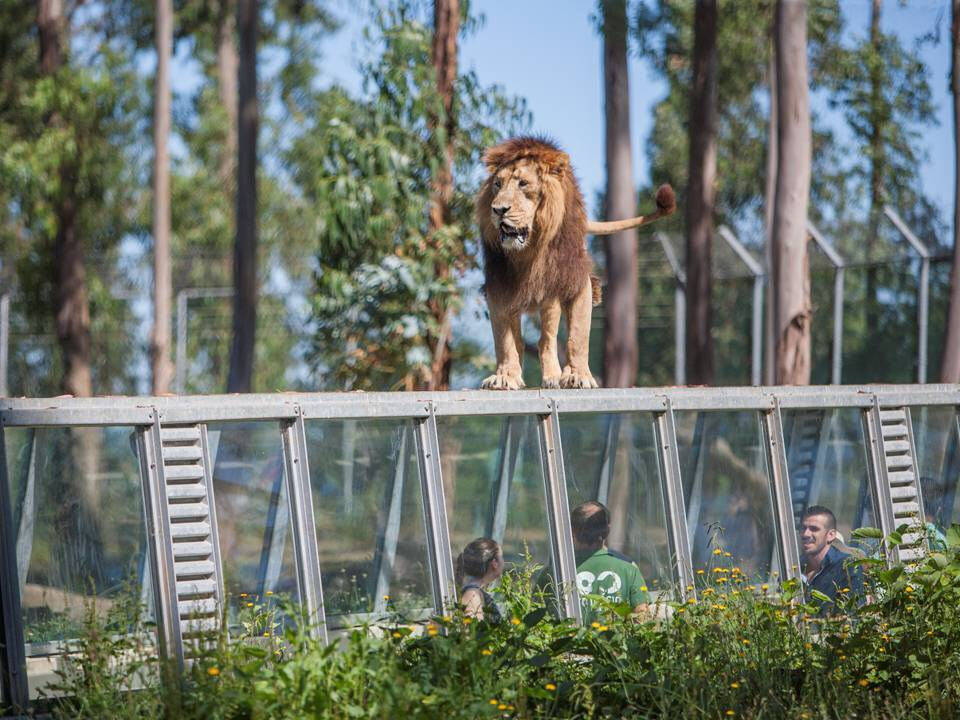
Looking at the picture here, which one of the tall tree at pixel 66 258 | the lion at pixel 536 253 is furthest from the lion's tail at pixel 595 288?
the tall tree at pixel 66 258

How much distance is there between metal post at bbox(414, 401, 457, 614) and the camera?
686cm

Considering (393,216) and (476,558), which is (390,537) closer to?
(476,558)

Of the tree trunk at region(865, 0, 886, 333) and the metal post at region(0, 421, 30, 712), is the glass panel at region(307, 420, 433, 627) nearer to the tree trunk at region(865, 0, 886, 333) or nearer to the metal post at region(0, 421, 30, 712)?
the metal post at region(0, 421, 30, 712)

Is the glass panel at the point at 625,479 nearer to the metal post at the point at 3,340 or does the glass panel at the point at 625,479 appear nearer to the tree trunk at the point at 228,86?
the metal post at the point at 3,340

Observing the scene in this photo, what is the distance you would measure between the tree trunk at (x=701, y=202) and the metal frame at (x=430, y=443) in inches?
262

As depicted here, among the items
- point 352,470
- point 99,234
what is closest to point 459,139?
point 352,470

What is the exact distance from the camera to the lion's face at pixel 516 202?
280 inches

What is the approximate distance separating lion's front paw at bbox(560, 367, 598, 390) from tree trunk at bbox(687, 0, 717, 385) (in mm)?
7749

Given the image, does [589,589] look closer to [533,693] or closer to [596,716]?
[596,716]

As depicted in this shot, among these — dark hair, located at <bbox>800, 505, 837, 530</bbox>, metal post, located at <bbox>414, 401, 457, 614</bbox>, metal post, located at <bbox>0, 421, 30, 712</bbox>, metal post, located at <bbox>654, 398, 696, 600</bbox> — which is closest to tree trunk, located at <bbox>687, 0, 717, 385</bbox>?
dark hair, located at <bbox>800, 505, 837, 530</bbox>

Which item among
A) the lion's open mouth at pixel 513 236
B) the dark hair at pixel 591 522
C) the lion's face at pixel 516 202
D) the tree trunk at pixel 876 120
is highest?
the tree trunk at pixel 876 120

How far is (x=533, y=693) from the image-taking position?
5.00 meters

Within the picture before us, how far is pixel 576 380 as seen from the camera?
7.53m

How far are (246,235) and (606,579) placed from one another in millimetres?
8450
